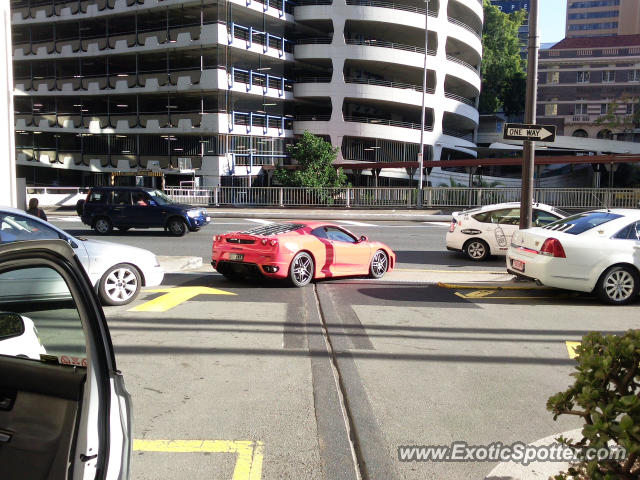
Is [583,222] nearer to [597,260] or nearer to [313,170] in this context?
[597,260]

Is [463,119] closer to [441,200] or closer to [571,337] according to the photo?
[441,200]

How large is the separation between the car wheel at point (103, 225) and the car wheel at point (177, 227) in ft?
7.31

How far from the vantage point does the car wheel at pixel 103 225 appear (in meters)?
20.8

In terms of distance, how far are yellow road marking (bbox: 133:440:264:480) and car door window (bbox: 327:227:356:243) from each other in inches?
288

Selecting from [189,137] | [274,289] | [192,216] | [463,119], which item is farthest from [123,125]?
[274,289]

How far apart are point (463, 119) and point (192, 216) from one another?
146 feet

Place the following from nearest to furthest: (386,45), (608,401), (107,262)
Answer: (608,401), (107,262), (386,45)

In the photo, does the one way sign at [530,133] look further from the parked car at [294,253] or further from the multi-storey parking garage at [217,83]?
the multi-storey parking garage at [217,83]

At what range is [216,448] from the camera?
4.14 meters

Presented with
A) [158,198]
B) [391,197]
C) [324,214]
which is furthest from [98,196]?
[391,197]

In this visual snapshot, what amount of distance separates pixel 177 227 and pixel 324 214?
440 inches

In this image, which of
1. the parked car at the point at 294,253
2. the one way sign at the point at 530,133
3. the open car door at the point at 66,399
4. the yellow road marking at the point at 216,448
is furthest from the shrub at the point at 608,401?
the one way sign at the point at 530,133

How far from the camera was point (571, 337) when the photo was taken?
7.35 metres

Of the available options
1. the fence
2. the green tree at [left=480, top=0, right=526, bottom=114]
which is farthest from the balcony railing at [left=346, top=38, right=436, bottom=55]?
the green tree at [left=480, top=0, right=526, bottom=114]
